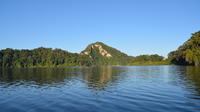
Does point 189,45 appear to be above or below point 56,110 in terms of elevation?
above

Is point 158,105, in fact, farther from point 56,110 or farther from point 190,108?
point 56,110

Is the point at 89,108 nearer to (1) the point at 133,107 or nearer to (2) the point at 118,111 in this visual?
(2) the point at 118,111

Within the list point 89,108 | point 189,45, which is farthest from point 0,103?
point 189,45

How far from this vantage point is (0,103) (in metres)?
24.0

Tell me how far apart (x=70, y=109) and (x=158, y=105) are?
10.4 metres

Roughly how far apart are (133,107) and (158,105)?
3.12 m

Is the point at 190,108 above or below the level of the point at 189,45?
below

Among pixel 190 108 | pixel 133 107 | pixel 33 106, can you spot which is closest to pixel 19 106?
pixel 33 106

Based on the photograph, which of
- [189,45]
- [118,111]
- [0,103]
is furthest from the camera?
[189,45]

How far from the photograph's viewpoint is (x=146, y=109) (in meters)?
19.8

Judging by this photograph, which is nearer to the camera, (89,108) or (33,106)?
(89,108)

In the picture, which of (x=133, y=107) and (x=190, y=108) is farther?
(x=133, y=107)

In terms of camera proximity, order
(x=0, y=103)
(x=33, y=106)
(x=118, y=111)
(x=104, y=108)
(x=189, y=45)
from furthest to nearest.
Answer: (x=189, y=45) < (x=0, y=103) < (x=33, y=106) < (x=104, y=108) < (x=118, y=111)

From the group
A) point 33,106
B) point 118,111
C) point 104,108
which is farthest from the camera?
point 33,106
